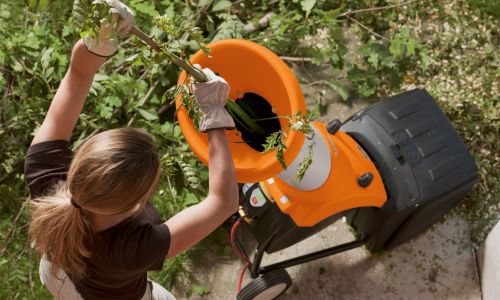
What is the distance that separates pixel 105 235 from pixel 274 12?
1549 mm

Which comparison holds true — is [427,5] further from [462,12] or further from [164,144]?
[164,144]

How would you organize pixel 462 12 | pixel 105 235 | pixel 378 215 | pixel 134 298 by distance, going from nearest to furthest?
pixel 105 235 < pixel 134 298 < pixel 378 215 < pixel 462 12

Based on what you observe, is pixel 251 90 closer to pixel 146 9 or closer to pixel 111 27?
pixel 111 27

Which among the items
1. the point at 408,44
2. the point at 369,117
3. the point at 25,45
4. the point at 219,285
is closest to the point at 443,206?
the point at 369,117

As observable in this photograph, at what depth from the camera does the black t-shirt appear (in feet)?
3.38

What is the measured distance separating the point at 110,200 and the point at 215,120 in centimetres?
26

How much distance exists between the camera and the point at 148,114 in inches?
80.7

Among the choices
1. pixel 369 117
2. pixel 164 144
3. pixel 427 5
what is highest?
→ pixel 427 5

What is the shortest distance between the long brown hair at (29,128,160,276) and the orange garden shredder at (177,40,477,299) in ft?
0.88

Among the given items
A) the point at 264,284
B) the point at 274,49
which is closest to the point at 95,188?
the point at 264,284

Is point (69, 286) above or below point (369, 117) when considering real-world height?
below

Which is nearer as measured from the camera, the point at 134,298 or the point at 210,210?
the point at 210,210

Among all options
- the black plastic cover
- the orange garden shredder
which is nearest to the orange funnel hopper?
the orange garden shredder

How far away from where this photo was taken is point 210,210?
106 cm
